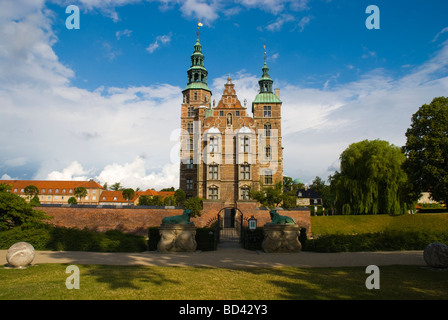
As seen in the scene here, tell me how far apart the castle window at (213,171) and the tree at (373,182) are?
46.9ft

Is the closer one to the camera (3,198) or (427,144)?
(3,198)

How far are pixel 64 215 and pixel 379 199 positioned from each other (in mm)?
30454

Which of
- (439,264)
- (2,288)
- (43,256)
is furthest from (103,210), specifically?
(439,264)

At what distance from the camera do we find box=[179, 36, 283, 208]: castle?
125 ft

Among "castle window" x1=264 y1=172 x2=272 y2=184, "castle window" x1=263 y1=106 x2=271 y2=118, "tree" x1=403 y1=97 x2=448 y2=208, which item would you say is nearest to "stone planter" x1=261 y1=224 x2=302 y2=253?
"tree" x1=403 y1=97 x2=448 y2=208

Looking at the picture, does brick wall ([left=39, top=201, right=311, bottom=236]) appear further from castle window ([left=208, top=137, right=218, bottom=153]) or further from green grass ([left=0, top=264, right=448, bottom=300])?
green grass ([left=0, top=264, right=448, bottom=300])

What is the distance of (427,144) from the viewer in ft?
87.2

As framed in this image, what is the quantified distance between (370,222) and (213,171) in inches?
725

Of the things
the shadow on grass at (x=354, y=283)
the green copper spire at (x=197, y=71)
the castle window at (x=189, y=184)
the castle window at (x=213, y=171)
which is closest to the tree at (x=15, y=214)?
the shadow on grass at (x=354, y=283)

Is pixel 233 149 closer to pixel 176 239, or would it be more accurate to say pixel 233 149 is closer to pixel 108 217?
pixel 108 217

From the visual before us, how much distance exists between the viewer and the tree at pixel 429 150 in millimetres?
25562

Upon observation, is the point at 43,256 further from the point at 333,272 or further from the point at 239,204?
the point at 239,204

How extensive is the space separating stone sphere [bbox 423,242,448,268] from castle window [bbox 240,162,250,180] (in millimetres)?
27706

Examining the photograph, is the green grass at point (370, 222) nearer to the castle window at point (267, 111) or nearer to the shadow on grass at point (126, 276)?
the castle window at point (267, 111)
